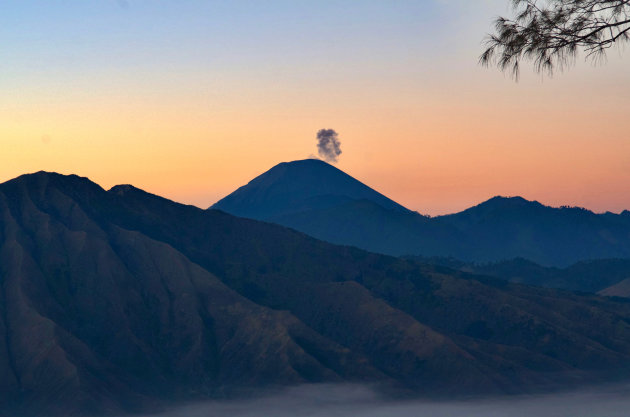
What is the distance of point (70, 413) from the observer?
647 ft

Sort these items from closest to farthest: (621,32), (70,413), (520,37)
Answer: (621,32) → (520,37) → (70,413)

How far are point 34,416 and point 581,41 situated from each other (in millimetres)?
181128

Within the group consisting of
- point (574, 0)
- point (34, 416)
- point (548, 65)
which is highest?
point (574, 0)

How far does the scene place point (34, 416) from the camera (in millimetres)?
198375

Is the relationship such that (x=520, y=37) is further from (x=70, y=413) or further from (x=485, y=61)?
(x=70, y=413)

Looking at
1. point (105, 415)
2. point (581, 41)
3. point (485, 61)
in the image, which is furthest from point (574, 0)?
point (105, 415)

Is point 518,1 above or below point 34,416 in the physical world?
above

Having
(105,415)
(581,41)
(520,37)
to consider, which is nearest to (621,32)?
(581,41)

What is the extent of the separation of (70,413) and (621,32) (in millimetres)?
178836

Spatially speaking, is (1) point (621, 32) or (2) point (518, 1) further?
(2) point (518, 1)

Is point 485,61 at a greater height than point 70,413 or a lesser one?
greater

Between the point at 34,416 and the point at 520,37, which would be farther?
the point at 34,416

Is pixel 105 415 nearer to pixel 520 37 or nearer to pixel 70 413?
pixel 70 413

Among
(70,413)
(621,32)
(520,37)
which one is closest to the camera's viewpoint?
(621,32)
